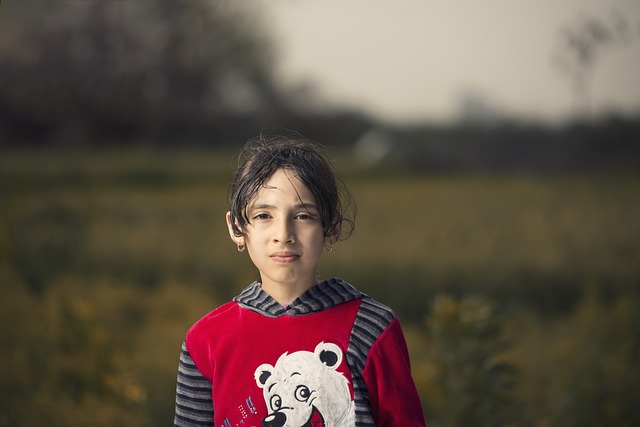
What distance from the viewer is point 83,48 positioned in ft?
13.2

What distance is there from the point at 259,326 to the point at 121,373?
1826 mm

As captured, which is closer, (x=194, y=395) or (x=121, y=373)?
(x=194, y=395)

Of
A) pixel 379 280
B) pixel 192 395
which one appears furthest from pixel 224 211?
pixel 192 395

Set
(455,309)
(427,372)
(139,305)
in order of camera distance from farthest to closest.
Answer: (139,305) → (427,372) → (455,309)

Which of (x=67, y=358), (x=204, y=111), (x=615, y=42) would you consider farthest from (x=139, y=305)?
(x=615, y=42)

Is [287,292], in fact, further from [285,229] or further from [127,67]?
[127,67]

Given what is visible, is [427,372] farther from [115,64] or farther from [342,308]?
[115,64]

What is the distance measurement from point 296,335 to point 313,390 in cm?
8

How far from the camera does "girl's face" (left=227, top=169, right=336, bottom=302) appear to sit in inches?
Answer: 44.6

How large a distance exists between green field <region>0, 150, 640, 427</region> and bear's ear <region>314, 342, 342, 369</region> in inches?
46.3

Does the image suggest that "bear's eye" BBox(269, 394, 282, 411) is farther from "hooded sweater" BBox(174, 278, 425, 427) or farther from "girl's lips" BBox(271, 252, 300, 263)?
"girl's lips" BBox(271, 252, 300, 263)

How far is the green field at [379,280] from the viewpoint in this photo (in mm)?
2635

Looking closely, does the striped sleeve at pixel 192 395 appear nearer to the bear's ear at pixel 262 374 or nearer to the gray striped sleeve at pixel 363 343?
the bear's ear at pixel 262 374

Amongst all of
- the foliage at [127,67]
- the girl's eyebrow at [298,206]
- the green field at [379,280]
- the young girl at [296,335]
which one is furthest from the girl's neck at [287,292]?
the foliage at [127,67]
